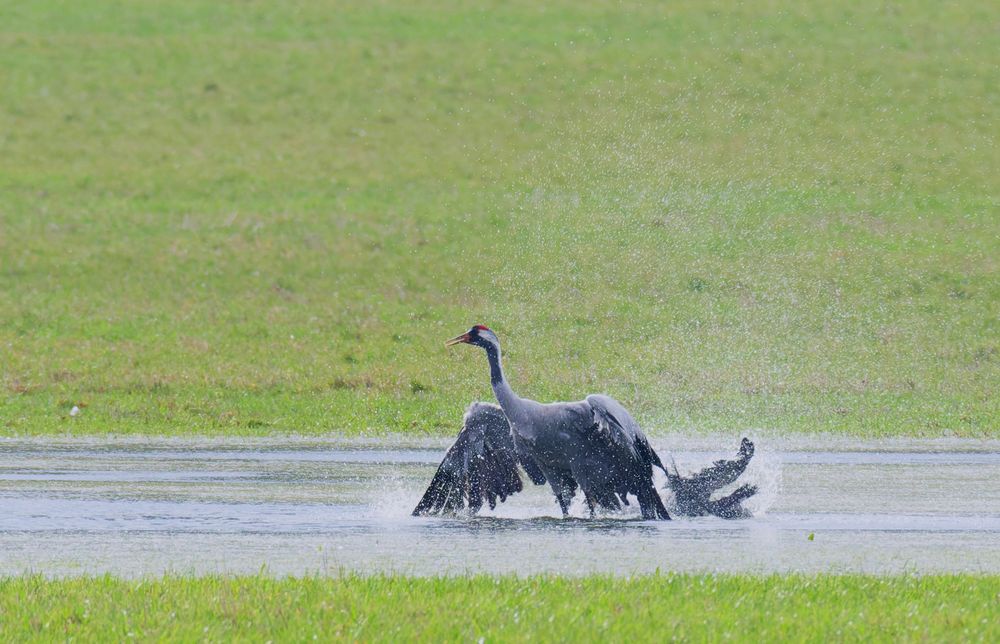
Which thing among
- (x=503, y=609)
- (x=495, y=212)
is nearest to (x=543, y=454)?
(x=503, y=609)

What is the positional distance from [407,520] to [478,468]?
2.66 feet

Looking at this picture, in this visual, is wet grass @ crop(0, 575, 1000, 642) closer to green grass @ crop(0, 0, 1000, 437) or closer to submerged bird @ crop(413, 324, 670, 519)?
submerged bird @ crop(413, 324, 670, 519)

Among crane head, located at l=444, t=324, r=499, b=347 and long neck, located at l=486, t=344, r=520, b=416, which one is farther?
crane head, located at l=444, t=324, r=499, b=347

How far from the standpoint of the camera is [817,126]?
138 ft

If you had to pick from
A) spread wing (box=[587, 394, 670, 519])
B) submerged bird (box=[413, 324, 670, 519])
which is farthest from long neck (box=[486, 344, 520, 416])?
spread wing (box=[587, 394, 670, 519])

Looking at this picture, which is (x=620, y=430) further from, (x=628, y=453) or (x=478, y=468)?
(x=478, y=468)

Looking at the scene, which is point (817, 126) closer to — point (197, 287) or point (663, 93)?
point (663, 93)

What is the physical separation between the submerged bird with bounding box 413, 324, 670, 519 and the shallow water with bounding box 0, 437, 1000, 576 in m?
0.25

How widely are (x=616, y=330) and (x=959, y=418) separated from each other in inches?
296

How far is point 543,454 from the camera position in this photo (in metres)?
14.2

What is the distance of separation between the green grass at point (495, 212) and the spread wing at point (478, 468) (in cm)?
609

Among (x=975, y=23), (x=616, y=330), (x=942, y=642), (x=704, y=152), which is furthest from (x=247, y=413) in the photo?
(x=975, y=23)

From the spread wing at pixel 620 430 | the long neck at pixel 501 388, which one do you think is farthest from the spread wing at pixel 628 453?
the long neck at pixel 501 388

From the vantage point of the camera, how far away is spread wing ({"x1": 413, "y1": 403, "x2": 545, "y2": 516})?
1422cm
